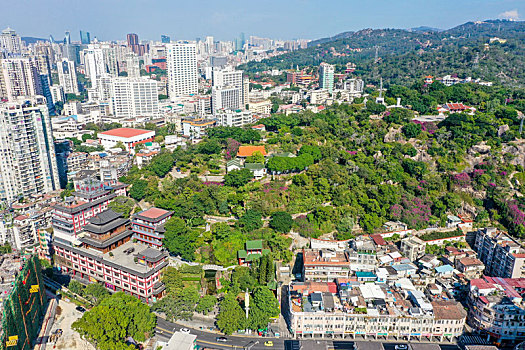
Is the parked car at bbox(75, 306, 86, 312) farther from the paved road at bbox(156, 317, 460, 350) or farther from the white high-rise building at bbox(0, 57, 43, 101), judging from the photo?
the white high-rise building at bbox(0, 57, 43, 101)

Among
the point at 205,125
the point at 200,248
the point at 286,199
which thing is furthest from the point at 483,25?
the point at 200,248

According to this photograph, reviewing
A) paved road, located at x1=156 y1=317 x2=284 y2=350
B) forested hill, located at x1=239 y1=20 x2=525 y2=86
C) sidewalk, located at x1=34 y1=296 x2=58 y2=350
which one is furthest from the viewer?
forested hill, located at x1=239 y1=20 x2=525 y2=86

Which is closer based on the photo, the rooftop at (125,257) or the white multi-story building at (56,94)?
the rooftop at (125,257)

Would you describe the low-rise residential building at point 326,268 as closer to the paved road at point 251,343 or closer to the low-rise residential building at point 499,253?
the paved road at point 251,343

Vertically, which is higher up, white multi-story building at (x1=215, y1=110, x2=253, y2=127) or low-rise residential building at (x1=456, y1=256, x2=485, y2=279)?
white multi-story building at (x1=215, y1=110, x2=253, y2=127)

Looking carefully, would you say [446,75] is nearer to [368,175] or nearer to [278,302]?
[368,175]

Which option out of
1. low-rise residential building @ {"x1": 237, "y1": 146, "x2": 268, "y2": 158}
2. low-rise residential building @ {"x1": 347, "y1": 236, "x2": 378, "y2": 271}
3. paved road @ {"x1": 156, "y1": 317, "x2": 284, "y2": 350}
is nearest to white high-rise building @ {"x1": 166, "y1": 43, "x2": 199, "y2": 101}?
low-rise residential building @ {"x1": 237, "y1": 146, "x2": 268, "y2": 158}

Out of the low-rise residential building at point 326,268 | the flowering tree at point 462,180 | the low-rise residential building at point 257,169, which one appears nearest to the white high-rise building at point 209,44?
the low-rise residential building at point 257,169
